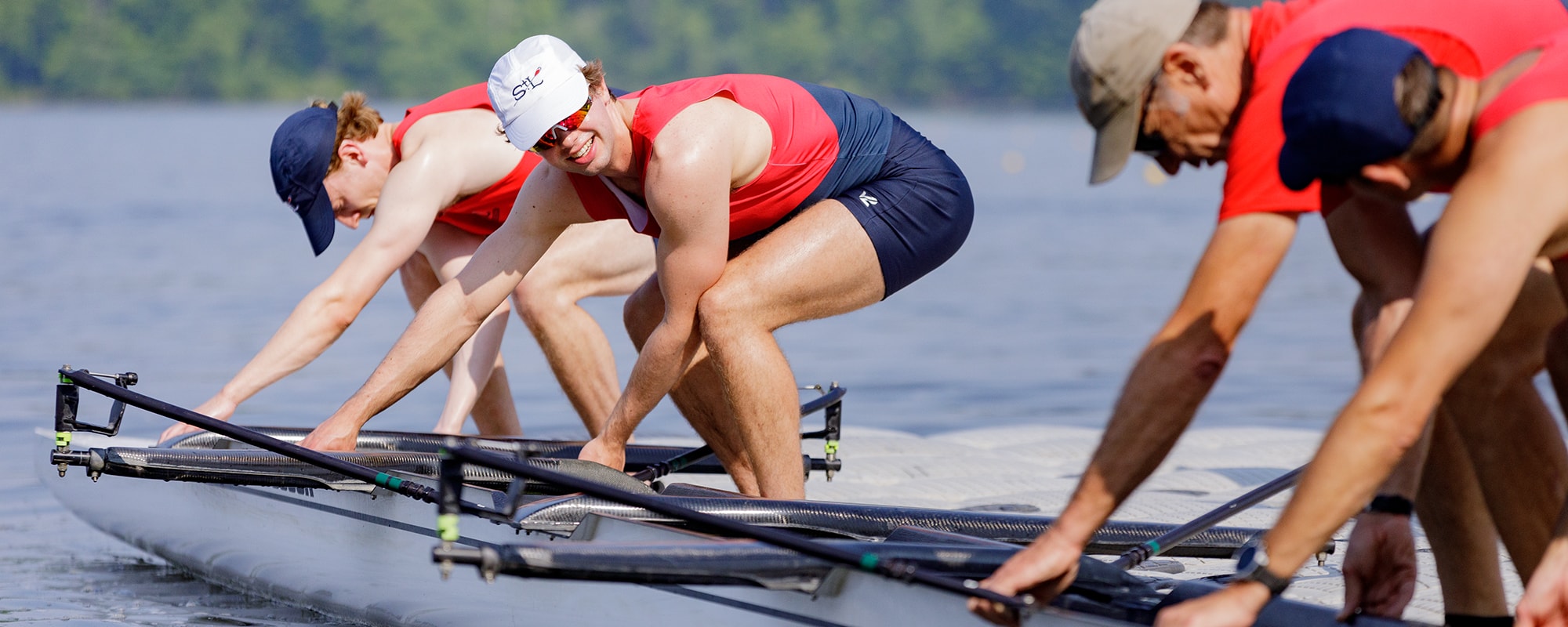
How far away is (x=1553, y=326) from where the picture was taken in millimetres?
3303

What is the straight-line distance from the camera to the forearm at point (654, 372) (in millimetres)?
4727

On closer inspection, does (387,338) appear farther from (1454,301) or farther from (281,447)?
(1454,301)

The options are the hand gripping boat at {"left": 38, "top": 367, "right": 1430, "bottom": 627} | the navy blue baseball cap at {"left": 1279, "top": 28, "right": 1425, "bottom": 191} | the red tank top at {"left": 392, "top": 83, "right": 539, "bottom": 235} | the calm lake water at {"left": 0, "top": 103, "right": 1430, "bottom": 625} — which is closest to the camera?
the navy blue baseball cap at {"left": 1279, "top": 28, "right": 1425, "bottom": 191}

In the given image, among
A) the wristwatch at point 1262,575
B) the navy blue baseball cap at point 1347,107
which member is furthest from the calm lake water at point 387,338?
the navy blue baseball cap at point 1347,107

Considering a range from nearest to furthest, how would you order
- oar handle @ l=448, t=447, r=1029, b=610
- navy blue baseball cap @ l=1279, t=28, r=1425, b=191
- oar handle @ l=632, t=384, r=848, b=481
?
navy blue baseball cap @ l=1279, t=28, r=1425, b=191 → oar handle @ l=448, t=447, r=1029, b=610 → oar handle @ l=632, t=384, r=848, b=481

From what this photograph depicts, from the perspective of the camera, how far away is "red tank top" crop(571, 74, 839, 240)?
4.70 metres

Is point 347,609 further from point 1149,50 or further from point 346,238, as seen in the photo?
point 346,238

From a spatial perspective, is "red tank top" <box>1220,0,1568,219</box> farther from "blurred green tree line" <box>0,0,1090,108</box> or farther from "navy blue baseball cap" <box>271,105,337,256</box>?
"blurred green tree line" <box>0,0,1090,108</box>

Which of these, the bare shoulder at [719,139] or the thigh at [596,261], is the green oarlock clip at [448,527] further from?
the thigh at [596,261]

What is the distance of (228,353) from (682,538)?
10099 mm

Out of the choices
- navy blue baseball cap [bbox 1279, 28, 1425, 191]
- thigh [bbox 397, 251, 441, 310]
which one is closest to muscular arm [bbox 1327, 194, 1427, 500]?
navy blue baseball cap [bbox 1279, 28, 1425, 191]

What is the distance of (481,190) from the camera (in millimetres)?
6168

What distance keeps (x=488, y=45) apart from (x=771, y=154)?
86.0 meters

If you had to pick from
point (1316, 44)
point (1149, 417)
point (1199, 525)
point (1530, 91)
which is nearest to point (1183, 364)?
point (1149, 417)
